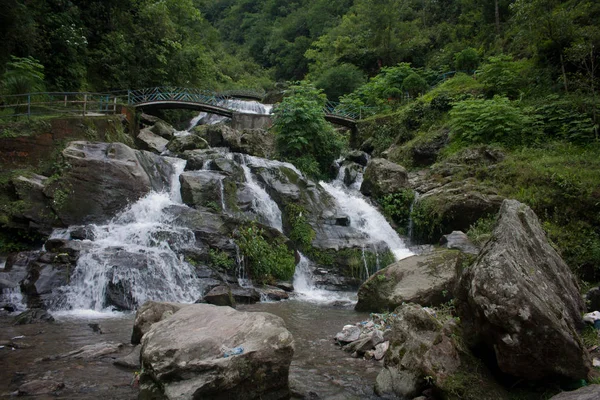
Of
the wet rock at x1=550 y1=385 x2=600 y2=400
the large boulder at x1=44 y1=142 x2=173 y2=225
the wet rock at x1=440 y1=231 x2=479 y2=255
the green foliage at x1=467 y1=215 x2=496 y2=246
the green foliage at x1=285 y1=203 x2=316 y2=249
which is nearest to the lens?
the wet rock at x1=550 y1=385 x2=600 y2=400

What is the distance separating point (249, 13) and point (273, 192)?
63899 mm

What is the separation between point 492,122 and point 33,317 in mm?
16858

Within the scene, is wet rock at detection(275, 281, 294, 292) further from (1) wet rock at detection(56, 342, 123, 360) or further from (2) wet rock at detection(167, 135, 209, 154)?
(2) wet rock at detection(167, 135, 209, 154)

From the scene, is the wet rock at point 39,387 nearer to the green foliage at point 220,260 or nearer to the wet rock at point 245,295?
the wet rock at point 245,295

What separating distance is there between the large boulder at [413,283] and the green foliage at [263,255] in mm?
3411

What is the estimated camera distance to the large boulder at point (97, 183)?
12484 mm

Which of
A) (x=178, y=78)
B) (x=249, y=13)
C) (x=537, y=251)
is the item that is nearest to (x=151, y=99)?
(x=178, y=78)

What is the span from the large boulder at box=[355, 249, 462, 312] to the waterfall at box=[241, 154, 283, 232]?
5419 millimetres

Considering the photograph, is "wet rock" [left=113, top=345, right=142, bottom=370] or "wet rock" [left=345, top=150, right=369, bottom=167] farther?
"wet rock" [left=345, top=150, right=369, bottom=167]

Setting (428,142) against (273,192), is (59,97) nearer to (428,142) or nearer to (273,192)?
(273,192)

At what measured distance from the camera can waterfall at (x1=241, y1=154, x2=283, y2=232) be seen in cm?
1468

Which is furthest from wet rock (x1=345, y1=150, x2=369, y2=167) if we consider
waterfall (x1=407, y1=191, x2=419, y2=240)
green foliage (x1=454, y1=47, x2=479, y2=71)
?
green foliage (x1=454, y1=47, x2=479, y2=71)

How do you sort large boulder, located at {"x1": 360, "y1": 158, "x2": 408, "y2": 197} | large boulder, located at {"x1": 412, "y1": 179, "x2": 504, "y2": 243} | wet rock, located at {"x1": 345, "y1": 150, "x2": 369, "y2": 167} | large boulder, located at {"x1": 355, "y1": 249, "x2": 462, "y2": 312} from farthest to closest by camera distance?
wet rock, located at {"x1": 345, "y1": 150, "x2": 369, "y2": 167} → large boulder, located at {"x1": 360, "y1": 158, "x2": 408, "y2": 197} → large boulder, located at {"x1": 412, "y1": 179, "x2": 504, "y2": 243} → large boulder, located at {"x1": 355, "y1": 249, "x2": 462, "y2": 312}

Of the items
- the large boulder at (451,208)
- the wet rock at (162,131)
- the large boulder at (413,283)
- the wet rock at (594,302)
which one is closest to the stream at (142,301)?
the large boulder at (413,283)
